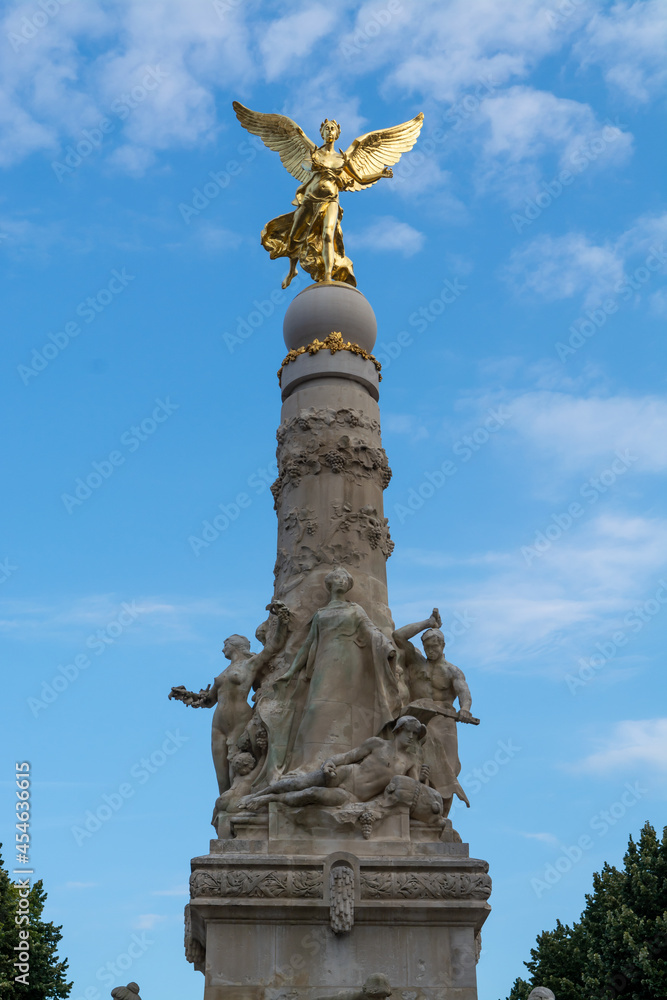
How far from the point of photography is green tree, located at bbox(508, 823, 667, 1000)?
22.0 metres

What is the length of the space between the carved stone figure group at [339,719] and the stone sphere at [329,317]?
4.74 meters

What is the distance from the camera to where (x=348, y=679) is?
1523cm

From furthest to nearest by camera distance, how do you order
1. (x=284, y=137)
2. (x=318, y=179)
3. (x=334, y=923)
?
(x=284, y=137) → (x=318, y=179) → (x=334, y=923)

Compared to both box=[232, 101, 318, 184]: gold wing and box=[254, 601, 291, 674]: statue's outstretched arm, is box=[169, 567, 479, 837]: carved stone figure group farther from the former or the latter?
box=[232, 101, 318, 184]: gold wing

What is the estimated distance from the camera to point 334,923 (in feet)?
42.8

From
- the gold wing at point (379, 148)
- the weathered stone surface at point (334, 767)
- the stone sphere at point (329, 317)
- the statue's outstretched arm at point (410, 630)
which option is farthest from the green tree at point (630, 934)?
the gold wing at point (379, 148)

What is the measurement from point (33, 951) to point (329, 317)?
1677 cm

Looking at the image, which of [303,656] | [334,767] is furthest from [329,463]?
[334,767]

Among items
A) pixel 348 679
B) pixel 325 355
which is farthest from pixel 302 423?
pixel 348 679

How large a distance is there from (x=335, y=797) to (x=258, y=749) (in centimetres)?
172

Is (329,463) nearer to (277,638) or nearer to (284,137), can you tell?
(277,638)

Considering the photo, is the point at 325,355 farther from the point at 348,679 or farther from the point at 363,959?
the point at 363,959

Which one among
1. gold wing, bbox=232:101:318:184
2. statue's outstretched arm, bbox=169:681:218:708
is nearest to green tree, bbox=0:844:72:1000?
statue's outstretched arm, bbox=169:681:218:708

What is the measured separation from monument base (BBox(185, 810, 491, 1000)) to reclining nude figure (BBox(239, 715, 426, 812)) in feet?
2.70
